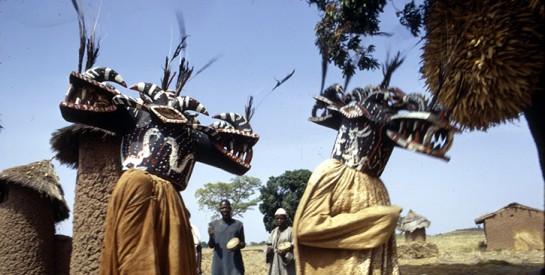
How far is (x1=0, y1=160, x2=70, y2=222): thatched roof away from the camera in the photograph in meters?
6.96

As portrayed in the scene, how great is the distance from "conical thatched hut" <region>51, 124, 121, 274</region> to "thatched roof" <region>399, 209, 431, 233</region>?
17.9m

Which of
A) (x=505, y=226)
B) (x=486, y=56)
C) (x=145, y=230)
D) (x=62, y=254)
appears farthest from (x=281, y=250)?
(x=505, y=226)

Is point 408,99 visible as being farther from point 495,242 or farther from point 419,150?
point 495,242

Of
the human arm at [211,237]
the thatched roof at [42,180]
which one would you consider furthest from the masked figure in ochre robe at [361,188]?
the thatched roof at [42,180]

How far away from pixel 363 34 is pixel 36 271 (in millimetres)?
5315

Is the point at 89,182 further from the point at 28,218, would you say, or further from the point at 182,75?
the point at 182,75

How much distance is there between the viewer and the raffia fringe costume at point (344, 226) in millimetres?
3797

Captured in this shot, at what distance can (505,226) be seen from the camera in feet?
51.5

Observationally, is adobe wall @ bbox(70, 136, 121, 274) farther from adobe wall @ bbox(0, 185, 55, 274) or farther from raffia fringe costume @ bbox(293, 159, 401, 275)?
raffia fringe costume @ bbox(293, 159, 401, 275)

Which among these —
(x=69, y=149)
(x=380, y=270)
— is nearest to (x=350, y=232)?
(x=380, y=270)

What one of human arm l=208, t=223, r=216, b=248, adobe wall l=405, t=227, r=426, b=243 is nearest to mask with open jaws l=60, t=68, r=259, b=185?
human arm l=208, t=223, r=216, b=248

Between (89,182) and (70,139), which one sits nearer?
(89,182)

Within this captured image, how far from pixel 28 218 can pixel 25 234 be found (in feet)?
0.74

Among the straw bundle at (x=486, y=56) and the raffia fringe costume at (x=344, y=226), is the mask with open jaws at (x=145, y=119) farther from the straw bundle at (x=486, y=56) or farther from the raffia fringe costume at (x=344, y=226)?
the straw bundle at (x=486, y=56)
